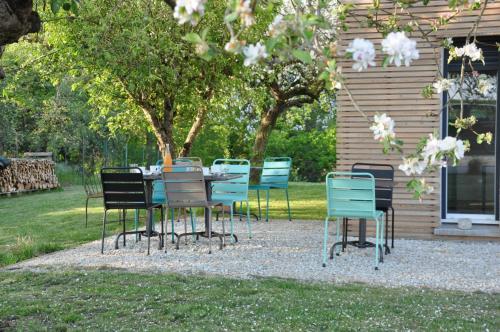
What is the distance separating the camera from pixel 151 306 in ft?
14.4

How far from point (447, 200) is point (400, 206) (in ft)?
2.42

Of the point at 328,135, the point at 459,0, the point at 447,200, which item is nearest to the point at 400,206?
the point at 447,200

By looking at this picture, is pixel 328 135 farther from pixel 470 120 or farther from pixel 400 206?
pixel 470 120

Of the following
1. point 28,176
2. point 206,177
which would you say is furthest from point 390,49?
point 28,176

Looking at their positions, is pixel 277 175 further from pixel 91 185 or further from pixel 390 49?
pixel 390 49

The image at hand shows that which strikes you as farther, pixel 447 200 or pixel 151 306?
pixel 447 200

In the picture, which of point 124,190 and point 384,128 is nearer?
point 384,128

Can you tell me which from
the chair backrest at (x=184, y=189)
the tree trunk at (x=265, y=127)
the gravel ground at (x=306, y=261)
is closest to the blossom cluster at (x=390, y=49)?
the gravel ground at (x=306, y=261)

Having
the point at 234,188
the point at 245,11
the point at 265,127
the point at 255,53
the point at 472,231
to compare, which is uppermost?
the point at 265,127

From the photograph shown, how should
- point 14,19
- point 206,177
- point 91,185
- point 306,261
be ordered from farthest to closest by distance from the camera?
point 91,185 → point 206,177 → point 306,261 → point 14,19

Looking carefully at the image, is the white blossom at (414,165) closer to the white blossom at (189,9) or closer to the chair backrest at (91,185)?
the white blossom at (189,9)

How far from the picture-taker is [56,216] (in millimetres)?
10750

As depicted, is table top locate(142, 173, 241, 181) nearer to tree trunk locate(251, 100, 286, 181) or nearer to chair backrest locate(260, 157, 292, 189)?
chair backrest locate(260, 157, 292, 189)

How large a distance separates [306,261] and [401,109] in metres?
2.61
